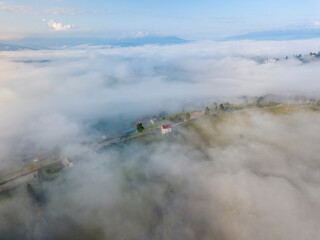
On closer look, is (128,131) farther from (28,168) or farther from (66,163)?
(28,168)

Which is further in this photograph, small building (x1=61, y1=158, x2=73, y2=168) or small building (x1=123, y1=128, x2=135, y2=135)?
small building (x1=123, y1=128, x2=135, y2=135)

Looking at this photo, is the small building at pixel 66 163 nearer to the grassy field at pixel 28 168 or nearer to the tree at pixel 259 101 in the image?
the grassy field at pixel 28 168

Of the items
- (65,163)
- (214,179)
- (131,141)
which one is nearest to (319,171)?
(214,179)

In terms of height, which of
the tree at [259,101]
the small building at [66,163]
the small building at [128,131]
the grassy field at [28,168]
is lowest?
the grassy field at [28,168]

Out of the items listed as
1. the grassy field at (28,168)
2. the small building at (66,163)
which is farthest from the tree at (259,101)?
the grassy field at (28,168)

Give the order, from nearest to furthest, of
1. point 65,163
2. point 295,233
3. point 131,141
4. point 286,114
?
point 295,233 < point 65,163 < point 131,141 < point 286,114

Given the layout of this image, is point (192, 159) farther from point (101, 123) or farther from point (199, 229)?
point (101, 123)

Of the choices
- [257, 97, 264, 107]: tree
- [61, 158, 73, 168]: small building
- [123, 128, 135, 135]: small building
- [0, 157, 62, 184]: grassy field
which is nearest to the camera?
[0, 157, 62, 184]: grassy field

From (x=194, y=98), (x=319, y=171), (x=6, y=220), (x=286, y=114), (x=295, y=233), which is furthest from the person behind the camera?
(x=194, y=98)

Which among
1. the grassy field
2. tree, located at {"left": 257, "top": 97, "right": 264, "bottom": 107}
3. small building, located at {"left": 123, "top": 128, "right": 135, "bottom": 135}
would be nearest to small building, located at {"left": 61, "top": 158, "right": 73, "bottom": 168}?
the grassy field

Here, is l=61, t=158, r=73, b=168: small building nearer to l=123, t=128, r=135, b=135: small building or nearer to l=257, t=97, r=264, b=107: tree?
l=123, t=128, r=135, b=135: small building

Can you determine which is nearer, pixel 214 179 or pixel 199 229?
pixel 199 229
